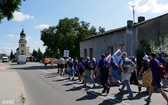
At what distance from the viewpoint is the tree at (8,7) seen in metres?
13.1

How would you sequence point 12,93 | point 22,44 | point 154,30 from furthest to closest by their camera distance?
point 22,44, point 154,30, point 12,93

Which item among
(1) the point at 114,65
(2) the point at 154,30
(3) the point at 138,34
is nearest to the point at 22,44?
(2) the point at 154,30

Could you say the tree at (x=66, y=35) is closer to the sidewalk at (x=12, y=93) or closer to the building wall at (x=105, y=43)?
the building wall at (x=105, y=43)

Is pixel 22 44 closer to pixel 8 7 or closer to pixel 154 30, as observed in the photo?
pixel 154 30

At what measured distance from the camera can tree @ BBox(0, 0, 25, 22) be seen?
1310 cm

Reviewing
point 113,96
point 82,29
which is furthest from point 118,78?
point 82,29

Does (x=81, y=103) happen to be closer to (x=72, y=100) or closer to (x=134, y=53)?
(x=72, y=100)

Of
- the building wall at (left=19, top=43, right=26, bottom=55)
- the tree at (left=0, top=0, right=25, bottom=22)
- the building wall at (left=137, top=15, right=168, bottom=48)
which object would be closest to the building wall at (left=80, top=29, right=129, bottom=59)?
the building wall at (left=137, top=15, right=168, bottom=48)

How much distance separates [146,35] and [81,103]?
671 inches

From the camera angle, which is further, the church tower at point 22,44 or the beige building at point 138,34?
the church tower at point 22,44

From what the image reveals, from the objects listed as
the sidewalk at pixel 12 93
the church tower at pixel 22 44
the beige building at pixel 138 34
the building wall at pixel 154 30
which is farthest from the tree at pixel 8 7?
the church tower at pixel 22 44

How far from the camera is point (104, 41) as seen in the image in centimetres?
3325

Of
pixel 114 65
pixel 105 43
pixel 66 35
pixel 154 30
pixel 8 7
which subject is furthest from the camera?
pixel 66 35

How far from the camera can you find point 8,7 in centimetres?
1324
